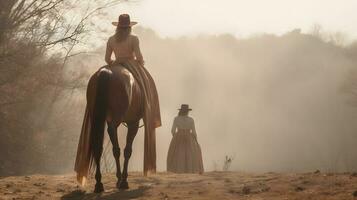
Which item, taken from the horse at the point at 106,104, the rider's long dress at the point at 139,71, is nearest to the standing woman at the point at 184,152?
the rider's long dress at the point at 139,71

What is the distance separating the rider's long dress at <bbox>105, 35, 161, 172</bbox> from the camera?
9516mm

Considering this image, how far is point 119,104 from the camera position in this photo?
339 inches

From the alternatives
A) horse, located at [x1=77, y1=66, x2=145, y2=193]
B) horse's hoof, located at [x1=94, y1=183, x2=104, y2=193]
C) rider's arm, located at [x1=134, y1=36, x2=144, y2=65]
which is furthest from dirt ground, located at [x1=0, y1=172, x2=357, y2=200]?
rider's arm, located at [x1=134, y1=36, x2=144, y2=65]

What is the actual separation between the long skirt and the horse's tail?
756 cm

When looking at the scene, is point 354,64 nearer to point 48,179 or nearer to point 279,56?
point 279,56

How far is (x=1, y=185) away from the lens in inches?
366

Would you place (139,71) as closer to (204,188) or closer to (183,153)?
(204,188)

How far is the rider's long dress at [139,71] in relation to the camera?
31.2 feet

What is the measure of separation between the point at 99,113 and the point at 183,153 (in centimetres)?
774

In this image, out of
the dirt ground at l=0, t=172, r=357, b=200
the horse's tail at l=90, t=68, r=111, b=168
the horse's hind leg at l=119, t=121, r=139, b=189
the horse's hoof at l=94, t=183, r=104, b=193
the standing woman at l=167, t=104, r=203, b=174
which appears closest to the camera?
the dirt ground at l=0, t=172, r=357, b=200

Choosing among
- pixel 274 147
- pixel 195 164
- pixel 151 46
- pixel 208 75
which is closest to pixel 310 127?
pixel 274 147

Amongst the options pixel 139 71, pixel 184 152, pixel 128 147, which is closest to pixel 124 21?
pixel 139 71

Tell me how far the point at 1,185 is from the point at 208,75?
74.9 m

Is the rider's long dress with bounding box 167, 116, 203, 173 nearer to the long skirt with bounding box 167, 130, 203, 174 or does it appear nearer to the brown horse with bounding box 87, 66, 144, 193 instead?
the long skirt with bounding box 167, 130, 203, 174
